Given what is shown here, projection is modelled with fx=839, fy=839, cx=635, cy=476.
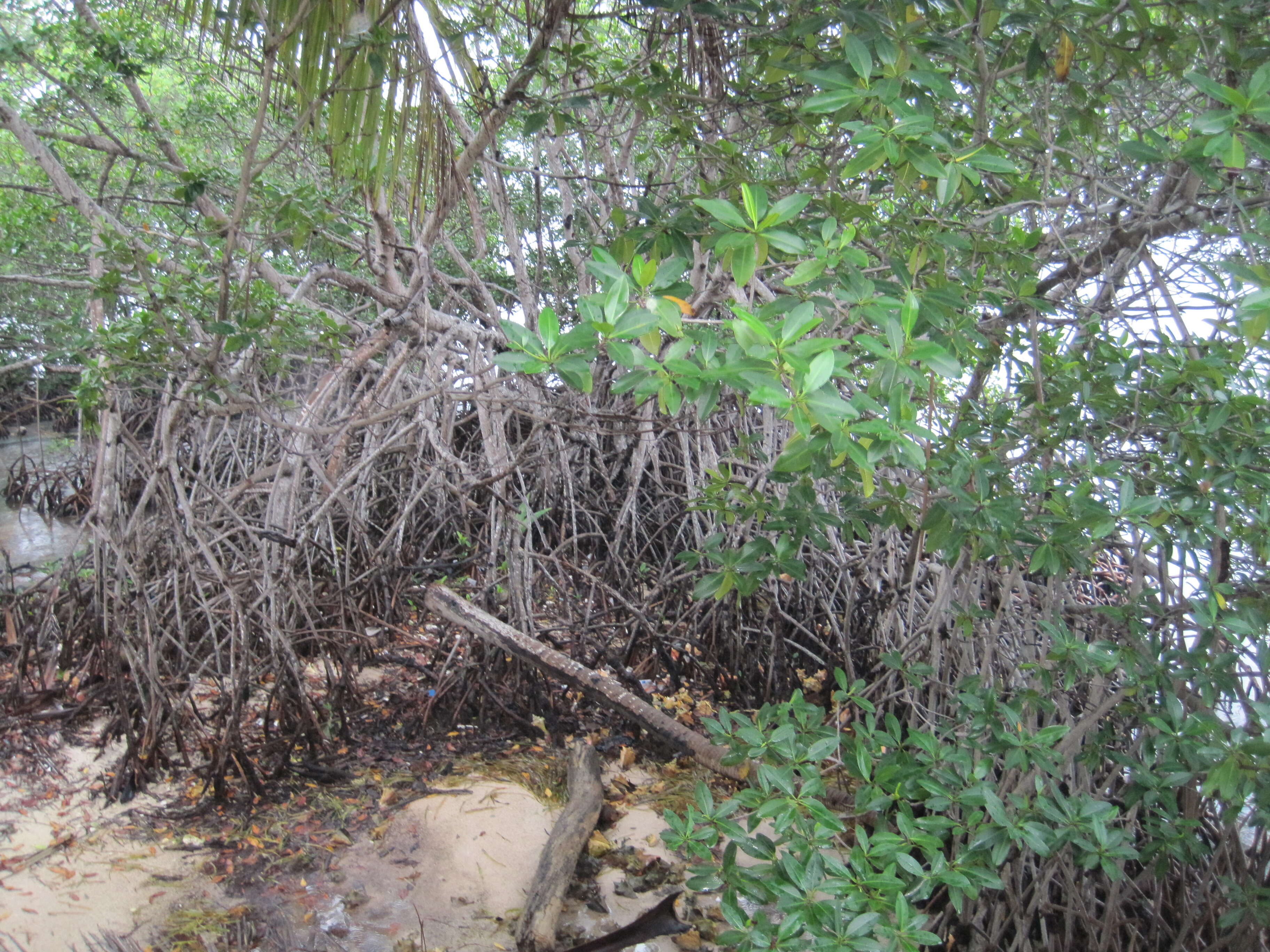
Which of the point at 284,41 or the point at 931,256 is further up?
the point at 284,41

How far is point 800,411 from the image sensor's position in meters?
0.93

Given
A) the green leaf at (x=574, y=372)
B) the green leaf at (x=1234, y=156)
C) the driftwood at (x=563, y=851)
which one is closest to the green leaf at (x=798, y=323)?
the green leaf at (x=574, y=372)

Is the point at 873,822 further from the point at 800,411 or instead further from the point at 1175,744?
the point at 800,411

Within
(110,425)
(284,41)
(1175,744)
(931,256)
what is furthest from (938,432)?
(110,425)

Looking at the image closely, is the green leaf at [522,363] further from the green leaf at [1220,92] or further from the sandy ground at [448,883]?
the sandy ground at [448,883]

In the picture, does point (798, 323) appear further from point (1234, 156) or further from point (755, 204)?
point (1234, 156)

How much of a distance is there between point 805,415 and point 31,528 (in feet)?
19.7

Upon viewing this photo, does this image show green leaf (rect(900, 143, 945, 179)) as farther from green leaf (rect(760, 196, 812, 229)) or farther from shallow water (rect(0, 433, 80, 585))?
shallow water (rect(0, 433, 80, 585))

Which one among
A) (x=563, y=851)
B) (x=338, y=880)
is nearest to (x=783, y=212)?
(x=563, y=851)

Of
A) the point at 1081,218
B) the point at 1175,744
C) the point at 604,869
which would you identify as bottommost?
the point at 604,869

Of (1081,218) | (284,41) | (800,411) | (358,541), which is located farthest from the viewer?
(358,541)

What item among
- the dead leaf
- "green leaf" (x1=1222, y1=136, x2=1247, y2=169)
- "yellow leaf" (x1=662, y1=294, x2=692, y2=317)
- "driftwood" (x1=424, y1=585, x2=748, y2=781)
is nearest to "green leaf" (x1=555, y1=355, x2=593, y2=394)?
"yellow leaf" (x1=662, y1=294, x2=692, y2=317)

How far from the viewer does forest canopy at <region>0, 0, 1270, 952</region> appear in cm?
125

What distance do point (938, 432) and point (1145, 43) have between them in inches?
37.3
